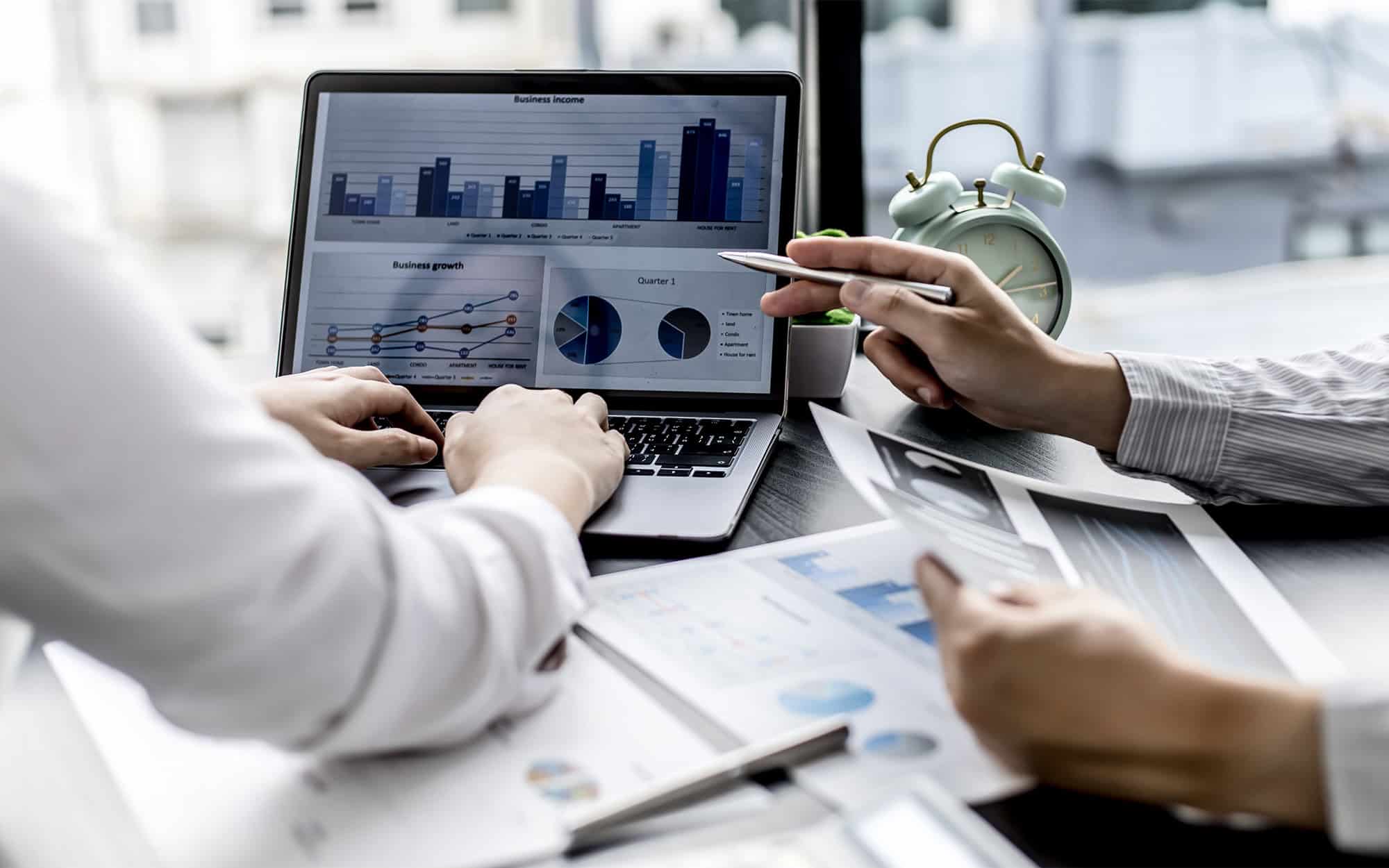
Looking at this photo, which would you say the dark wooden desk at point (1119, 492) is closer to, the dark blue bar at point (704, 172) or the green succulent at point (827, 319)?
the green succulent at point (827, 319)

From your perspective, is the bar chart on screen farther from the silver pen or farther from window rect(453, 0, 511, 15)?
window rect(453, 0, 511, 15)

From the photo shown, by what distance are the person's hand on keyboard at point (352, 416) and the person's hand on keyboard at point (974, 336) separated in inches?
10.8

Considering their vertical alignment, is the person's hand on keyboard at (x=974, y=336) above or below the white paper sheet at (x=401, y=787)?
Result: above

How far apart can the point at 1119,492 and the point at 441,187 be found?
2.01 ft

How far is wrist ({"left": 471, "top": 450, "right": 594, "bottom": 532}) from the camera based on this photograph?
576 mm

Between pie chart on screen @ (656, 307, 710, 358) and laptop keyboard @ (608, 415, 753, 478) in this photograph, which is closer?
laptop keyboard @ (608, 415, 753, 478)

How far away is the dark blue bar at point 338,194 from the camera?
96 cm

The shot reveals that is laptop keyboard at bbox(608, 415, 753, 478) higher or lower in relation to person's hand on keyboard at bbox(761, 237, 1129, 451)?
lower

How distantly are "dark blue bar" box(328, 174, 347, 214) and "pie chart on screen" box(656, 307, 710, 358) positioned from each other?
0.31 meters

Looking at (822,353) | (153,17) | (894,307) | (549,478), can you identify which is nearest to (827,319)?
(822,353)

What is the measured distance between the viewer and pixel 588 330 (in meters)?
0.93

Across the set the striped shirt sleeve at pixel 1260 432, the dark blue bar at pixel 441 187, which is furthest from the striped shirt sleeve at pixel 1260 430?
the dark blue bar at pixel 441 187

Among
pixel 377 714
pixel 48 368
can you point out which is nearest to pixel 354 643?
pixel 377 714

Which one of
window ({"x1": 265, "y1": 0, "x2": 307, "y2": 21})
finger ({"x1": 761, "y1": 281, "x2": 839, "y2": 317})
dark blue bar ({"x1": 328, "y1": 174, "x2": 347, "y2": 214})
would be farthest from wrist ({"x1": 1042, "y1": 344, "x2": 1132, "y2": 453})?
window ({"x1": 265, "y1": 0, "x2": 307, "y2": 21})
